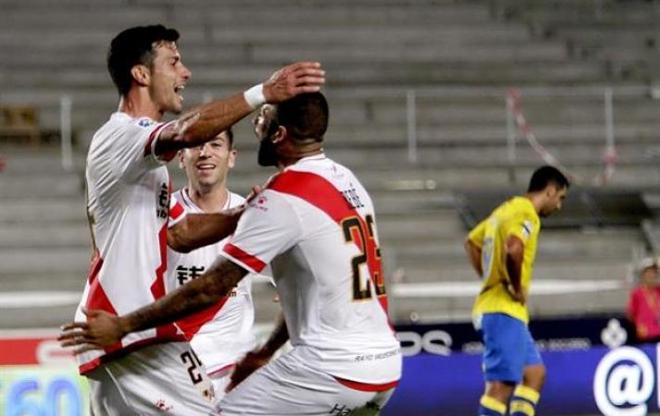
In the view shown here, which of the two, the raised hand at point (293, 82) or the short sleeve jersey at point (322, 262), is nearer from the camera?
the raised hand at point (293, 82)

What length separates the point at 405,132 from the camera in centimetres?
2116

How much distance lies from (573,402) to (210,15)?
10184 mm

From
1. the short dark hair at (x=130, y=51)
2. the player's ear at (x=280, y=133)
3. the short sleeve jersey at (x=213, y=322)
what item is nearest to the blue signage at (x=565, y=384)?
the short sleeve jersey at (x=213, y=322)

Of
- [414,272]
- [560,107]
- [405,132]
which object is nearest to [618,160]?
[560,107]

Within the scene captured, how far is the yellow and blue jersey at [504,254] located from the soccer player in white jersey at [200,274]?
365 cm

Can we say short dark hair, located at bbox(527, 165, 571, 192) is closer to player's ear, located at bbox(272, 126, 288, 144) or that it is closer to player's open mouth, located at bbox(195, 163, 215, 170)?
player's open mouth, located at bbox(195, 163, 215, 170)

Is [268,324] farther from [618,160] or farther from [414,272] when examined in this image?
[618,160]

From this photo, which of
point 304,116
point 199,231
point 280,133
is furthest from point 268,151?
point 199,231

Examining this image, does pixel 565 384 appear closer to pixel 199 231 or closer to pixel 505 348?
pixel 505 348

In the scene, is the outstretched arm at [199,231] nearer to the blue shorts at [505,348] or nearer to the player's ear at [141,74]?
the player's ear at [141,74]

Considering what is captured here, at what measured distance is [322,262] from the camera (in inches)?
231

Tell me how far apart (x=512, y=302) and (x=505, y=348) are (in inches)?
13.2

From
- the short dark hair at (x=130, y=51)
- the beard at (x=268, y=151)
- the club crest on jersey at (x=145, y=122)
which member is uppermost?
the short dark hair at (x=130, y=51)

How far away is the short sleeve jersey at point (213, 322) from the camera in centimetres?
781
